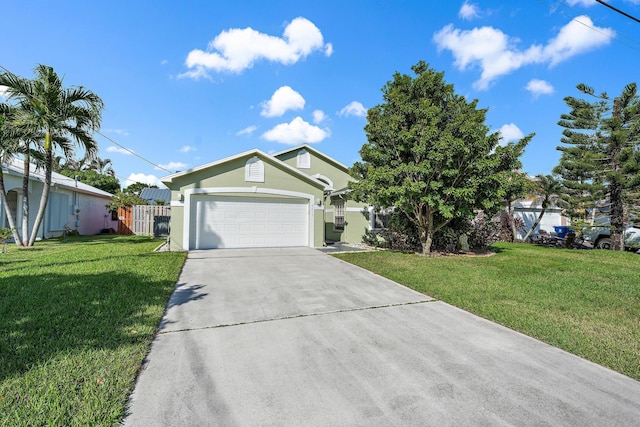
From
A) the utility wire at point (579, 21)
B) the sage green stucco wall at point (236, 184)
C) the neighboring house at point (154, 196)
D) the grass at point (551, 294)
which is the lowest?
the grass at point (551, 294)

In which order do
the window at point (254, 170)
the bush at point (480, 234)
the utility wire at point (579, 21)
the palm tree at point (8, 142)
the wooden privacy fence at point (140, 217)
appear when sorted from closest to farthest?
the utility wire at point (579, 21) → the palm tree at point (8, 142) → the window at point (254, 170) → the bush at point (480, 234) → the wooden privacy fence at point (140, 217)

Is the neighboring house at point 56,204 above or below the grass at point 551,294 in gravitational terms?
above

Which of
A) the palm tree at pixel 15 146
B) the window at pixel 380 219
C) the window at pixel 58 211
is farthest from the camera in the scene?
the window at pixel 380 219

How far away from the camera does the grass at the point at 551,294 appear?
3555 millimetres

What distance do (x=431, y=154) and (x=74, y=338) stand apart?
29.0 ft

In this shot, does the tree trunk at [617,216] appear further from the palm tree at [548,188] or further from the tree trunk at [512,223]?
the tree trunk at [512,223]

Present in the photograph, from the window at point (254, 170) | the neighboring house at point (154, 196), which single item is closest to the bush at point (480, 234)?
the window at point (254, 170)

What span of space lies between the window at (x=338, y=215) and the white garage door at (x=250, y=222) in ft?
9.93

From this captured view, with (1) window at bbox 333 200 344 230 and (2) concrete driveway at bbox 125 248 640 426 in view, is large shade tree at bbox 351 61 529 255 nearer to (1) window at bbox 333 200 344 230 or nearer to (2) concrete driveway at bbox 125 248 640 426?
(1) window at bbox 333 200 344 230

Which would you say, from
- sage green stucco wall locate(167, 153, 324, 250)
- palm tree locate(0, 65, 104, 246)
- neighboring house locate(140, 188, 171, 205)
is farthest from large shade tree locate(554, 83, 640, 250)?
neighboring house locate(140, 188, 171, 205)

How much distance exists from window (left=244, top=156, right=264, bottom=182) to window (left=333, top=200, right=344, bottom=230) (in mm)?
4973

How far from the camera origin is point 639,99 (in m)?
12.1

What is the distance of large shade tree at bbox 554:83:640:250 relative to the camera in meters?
12.1

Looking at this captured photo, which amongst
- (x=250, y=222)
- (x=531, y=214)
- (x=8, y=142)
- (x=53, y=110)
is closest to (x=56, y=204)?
(x=8, y=142)
